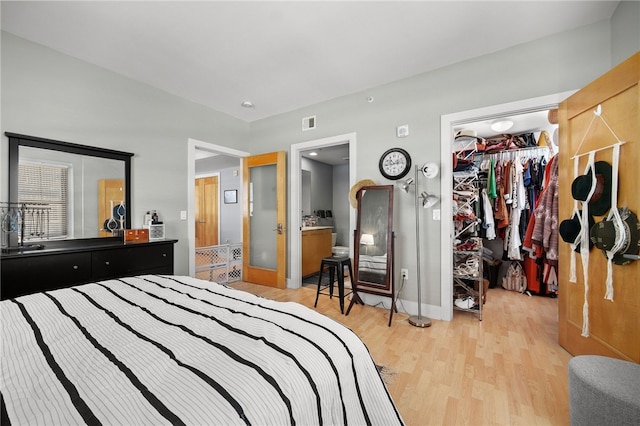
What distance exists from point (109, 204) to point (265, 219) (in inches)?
78.3

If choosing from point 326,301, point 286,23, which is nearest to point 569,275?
point 326,301

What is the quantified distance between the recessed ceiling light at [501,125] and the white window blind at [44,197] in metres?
4.91

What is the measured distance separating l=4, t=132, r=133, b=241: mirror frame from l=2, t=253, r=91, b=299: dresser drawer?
0.48 m

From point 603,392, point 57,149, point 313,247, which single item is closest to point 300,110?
point 313,247

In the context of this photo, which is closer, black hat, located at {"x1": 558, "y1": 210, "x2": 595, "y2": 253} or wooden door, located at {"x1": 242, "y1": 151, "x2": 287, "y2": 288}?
black hat, located at {"x1": 558, "y1": 210, "x2": 595, "y2": 253}

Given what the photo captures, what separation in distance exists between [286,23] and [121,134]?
2163 millimetres

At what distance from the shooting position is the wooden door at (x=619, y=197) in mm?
1624

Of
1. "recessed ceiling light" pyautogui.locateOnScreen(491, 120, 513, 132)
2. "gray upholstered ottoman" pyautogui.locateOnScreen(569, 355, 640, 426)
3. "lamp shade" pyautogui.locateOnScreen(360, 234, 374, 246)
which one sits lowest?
"gray upholstered ottoman" pyautogui.locateOnScreen(569, 355, 640, 426)

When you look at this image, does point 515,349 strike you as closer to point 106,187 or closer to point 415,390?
point 415,390

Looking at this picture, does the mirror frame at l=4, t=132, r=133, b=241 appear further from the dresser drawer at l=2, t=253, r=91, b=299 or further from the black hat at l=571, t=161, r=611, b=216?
the black hat at l=571, t=161, r=611, b=216

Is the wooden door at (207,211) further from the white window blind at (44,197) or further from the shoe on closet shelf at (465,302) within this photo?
the shoe on closet shelf at (465,302)

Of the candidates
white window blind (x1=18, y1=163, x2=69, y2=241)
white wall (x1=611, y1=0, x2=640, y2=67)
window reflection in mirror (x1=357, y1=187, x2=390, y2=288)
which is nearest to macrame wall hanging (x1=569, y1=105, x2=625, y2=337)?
white wall (x1=611, y1=0, x2=640, y2=67)

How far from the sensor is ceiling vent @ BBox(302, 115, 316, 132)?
3752 millimetres

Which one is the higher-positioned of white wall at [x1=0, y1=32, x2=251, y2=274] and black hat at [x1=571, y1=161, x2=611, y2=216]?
white wall at [x1=0, y1=32, x2=251, y2=274]
